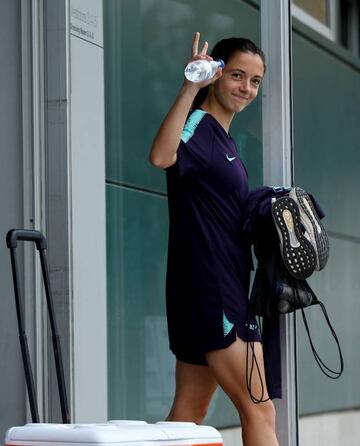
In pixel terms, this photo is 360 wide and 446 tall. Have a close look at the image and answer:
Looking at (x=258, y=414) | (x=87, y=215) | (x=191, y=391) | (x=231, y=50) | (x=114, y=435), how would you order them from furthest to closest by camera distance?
(x=87, y=215) → (x=231, y=50) → (x=191, y=391) → (x=258, y=414) → (x=114, y=435)

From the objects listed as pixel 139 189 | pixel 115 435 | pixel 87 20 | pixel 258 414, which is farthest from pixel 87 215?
pixel 115 435

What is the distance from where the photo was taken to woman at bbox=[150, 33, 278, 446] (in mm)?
4219

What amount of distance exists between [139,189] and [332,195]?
33.1 inches

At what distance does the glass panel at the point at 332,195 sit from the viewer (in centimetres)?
513

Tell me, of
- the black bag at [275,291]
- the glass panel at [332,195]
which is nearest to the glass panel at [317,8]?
the glass panel at [332,195]

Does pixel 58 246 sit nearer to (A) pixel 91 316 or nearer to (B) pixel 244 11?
(A) pixel 91 316

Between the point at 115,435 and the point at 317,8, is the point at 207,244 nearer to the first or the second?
the point at 115,435

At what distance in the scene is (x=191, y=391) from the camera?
4.39 m

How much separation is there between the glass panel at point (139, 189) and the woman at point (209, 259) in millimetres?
796

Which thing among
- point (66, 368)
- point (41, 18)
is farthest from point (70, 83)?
point (66, 368)

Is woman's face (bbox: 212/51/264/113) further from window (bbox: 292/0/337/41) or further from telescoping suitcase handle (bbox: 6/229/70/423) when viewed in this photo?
telescoping suitcase handle (bbox: 6/229/70/423)

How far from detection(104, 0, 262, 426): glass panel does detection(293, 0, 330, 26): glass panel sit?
37cm

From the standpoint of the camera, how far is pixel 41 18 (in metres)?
5.17

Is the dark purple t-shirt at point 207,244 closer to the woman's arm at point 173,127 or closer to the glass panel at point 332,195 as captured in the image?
the woman's arm at point 173,127
